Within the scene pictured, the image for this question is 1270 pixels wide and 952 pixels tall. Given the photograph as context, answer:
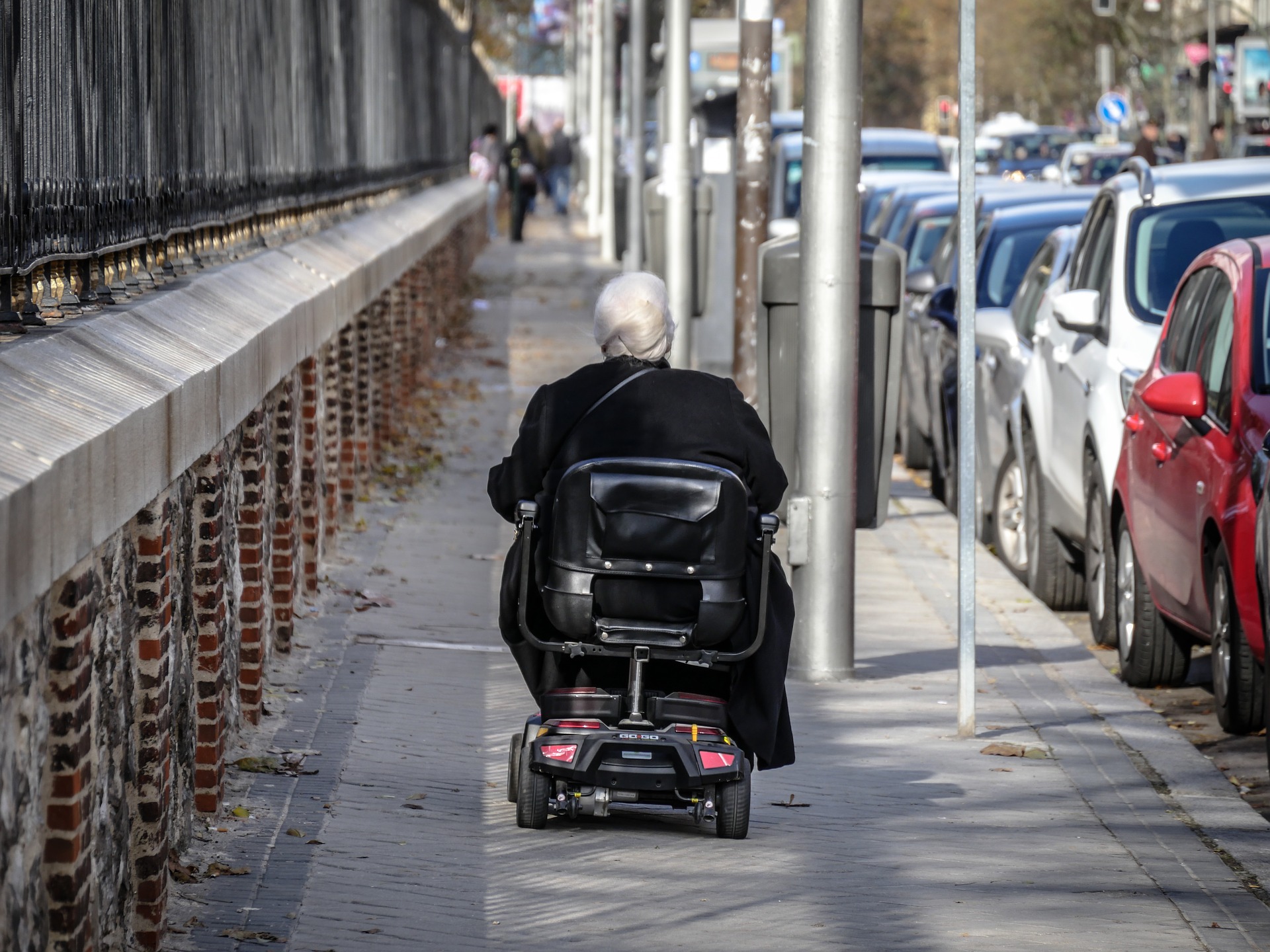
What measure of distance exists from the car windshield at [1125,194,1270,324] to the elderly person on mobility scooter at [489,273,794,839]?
4207 mm

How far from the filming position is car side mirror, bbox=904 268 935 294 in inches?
543

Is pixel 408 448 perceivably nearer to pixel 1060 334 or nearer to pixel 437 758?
pixel 1060 334

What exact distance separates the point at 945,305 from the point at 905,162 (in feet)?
48.0

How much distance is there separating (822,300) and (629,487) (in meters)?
2.88

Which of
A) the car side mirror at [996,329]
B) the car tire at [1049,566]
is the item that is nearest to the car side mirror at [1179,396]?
the car tire at [1049,566]

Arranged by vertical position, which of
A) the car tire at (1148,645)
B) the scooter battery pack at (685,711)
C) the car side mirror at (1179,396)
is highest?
the car side mirror at (1179,396)

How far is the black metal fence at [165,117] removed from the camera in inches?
204

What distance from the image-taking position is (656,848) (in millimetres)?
6176

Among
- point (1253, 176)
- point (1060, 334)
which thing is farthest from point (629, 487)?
point (1253, 176)

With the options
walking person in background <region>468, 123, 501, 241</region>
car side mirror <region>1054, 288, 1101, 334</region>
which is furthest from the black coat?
walking person in background <region>468, 123, 501, 241</region>

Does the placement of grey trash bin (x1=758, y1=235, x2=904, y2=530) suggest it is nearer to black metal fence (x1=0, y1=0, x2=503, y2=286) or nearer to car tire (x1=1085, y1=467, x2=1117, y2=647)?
car tire (x1=1085, y1=467, x2=1117, y2=647)

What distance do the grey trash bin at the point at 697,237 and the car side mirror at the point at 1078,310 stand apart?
8.40m

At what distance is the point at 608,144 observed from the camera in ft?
145

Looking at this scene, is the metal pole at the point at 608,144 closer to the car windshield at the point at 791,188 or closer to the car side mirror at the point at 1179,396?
the car windshield at the point at 791,188
